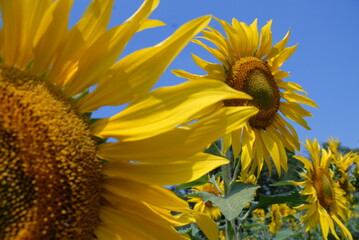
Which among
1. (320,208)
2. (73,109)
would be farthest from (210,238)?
(320,208)

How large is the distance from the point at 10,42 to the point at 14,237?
69 centimetres

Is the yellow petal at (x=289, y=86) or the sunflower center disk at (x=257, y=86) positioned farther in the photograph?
the yellow petal at (x=289, y=86)

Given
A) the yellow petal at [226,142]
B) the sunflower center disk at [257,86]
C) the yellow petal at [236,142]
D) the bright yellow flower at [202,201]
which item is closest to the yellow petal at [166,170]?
the yellow petal at [226,142]

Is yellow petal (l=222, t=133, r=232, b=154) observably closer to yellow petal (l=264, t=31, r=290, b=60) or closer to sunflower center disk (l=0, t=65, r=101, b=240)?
yellow petal (l=264, t=31, r=290, b=60)

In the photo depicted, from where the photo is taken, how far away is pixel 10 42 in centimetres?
145

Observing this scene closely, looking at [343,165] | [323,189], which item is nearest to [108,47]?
[323,189]

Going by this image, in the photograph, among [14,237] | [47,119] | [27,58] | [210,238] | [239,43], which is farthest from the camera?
[239,43]

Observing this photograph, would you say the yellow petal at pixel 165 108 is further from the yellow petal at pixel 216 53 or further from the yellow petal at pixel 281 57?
the yellow petal at pixel 281 57

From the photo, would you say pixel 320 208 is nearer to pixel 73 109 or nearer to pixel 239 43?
pixel 239 43

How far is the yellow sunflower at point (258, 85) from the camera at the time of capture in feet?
11.4

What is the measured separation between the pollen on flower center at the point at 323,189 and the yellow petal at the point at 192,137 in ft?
13.8

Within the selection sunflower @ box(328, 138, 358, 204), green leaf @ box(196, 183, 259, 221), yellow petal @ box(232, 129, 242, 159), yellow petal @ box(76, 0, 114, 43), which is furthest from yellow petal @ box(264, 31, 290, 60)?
sunflower @ box(328, 138, 358, 204)

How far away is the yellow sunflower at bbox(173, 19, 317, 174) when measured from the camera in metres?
3.46

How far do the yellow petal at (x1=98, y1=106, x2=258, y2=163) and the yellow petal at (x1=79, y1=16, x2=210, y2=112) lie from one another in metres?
0.20
